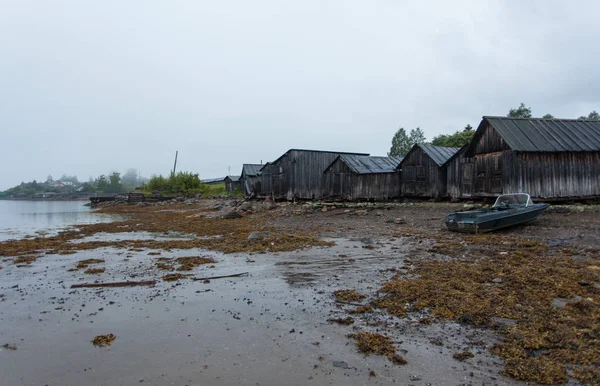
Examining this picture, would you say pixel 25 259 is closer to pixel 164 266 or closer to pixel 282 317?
pixel 164 266

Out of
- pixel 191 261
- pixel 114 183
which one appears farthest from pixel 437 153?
pixel 114 183

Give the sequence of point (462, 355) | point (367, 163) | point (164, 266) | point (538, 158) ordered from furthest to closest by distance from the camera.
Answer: point (367, 163) < point (538, 158) < point (164, 266) < point (462, 355)

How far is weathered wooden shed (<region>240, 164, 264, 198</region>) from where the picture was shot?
43.5 metres

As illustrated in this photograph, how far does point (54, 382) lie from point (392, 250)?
28.1ft

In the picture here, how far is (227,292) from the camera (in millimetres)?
7184

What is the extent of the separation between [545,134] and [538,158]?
2.16 meters

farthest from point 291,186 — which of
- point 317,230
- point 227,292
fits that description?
point 227,292

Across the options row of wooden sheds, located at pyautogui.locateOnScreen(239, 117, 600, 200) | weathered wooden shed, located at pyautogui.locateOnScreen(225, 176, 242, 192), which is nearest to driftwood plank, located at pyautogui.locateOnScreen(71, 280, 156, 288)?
row of wooden sheds, located at pyautogui.locateOnScreen(239, 117, 600, 200)

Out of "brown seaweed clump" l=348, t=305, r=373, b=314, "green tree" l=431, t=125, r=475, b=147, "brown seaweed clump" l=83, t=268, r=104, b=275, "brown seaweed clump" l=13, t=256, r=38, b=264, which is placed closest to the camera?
"brown seaweed clump" l=348, t=305, r=373, b=314

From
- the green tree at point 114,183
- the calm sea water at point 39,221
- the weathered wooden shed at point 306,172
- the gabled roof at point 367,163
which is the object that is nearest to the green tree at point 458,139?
the gabled roof at point 367,163

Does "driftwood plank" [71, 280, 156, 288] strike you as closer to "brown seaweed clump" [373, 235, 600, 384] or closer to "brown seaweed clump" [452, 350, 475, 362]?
"brown seaweed clump" [373, 235, 600, 384]

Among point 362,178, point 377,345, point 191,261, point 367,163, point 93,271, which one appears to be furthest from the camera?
point 367,163

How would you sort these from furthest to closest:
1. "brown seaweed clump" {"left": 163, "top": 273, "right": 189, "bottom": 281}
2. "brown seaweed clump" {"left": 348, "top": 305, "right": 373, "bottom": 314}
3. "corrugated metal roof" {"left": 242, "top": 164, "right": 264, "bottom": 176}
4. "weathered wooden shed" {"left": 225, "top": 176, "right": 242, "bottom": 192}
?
"weathered wooden shed" {"left": 225, "top": 176, "right": 242, "bottom": 192}, "corrugated metal roof" {"left": 242, "top": 164, "right": 264, "bottom": 176}, "brown seaweed clump" {"left": 163, "top": 273, "right": 189, "bottom": 281}, "brown seaweed clump" {"left": 348, "top": 305, "right": 373, "bottom": 314}

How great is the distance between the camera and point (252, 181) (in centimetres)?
4709
